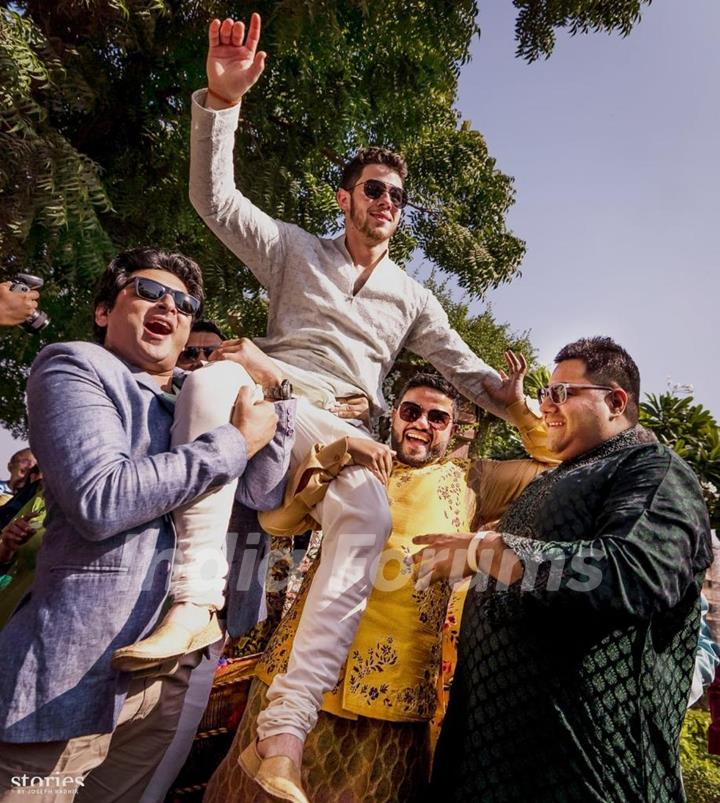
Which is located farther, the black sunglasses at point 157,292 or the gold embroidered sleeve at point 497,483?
the gold embroidered sleeve at point 497,483

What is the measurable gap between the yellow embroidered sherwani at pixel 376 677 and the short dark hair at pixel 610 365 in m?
0.84

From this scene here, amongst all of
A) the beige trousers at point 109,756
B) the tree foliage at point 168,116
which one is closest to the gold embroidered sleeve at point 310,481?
the beige trousers at point 109,756

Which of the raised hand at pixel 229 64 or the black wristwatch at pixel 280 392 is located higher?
the raised hand at pixel 229 64

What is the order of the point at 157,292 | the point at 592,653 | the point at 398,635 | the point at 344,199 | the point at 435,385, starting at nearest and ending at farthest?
the point at 157,292, the point at 592,653, the point at 398,635, the point at 344,199, the point at 435,385

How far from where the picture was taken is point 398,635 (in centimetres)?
246

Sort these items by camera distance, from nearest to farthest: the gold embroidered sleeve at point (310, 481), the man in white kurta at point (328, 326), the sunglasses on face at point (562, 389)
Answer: the man in white kurta at point (328, 326), the gold embroidered sleeve at point (310, 481), the sunglasses on face at point (562, 389)

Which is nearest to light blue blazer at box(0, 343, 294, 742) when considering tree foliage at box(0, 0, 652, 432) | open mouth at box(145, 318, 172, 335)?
open mouth at box(145, 318, 172, 335)

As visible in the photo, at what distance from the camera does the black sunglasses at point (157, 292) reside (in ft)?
6.30

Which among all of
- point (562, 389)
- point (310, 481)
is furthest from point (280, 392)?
point (562, 389)

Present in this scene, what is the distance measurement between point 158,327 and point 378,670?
1.43 metres

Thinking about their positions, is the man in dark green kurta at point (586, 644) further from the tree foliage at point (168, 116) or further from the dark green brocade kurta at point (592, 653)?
the tree foliage at point (168, 116)

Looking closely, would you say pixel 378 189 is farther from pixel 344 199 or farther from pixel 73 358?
pixel 73 358

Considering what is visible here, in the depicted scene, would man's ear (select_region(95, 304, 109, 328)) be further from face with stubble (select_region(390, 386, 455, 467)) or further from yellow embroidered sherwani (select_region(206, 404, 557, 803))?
face with stubble (select_region(390, 386, 455, 467))

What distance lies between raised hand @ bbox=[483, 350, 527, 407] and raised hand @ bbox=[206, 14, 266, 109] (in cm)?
153
